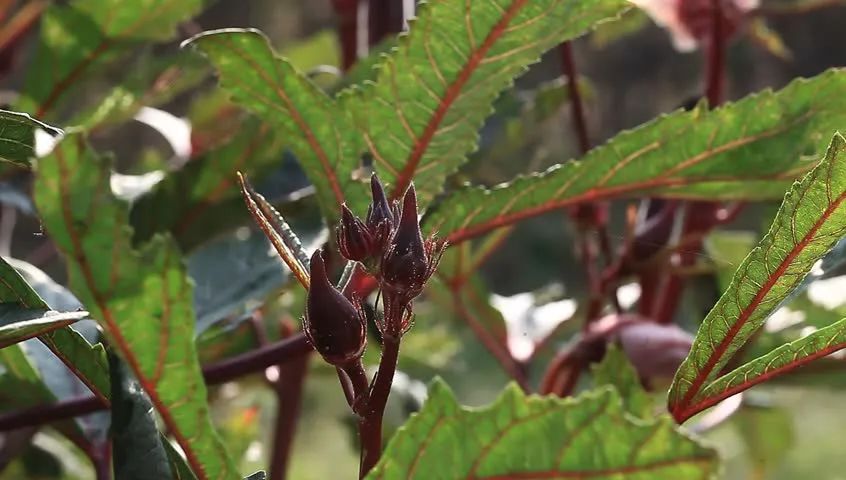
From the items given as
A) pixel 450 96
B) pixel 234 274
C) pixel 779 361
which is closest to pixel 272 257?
pixel 234 274

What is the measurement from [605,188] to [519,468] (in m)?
0.18

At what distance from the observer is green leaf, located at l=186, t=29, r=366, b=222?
34 centimetres

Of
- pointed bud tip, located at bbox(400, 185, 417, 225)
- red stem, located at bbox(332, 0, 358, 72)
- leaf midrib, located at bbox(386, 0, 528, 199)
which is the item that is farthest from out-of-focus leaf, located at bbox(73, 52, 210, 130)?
pointed bud tip, located at bbox(400, 185, 417, 225)

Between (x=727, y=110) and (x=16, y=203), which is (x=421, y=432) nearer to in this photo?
(x=727, y=110)

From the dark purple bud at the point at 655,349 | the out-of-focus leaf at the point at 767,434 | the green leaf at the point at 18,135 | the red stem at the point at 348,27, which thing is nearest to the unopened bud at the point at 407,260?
the green leaf at the point at 18,135

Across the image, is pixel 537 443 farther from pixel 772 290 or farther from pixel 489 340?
pixel 489 340

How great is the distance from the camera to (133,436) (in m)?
0.27

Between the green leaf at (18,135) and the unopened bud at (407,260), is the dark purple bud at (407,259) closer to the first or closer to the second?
the unopened bud at (407,260)

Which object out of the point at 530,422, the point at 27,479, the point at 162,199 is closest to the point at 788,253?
the point at 530,422

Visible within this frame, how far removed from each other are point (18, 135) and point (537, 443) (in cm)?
17

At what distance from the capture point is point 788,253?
254 mm

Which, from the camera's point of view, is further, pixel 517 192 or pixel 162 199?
pixel 162 199

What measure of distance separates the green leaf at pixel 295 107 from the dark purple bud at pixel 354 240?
112mm

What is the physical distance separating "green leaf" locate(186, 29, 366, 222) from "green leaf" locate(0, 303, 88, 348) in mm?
120
